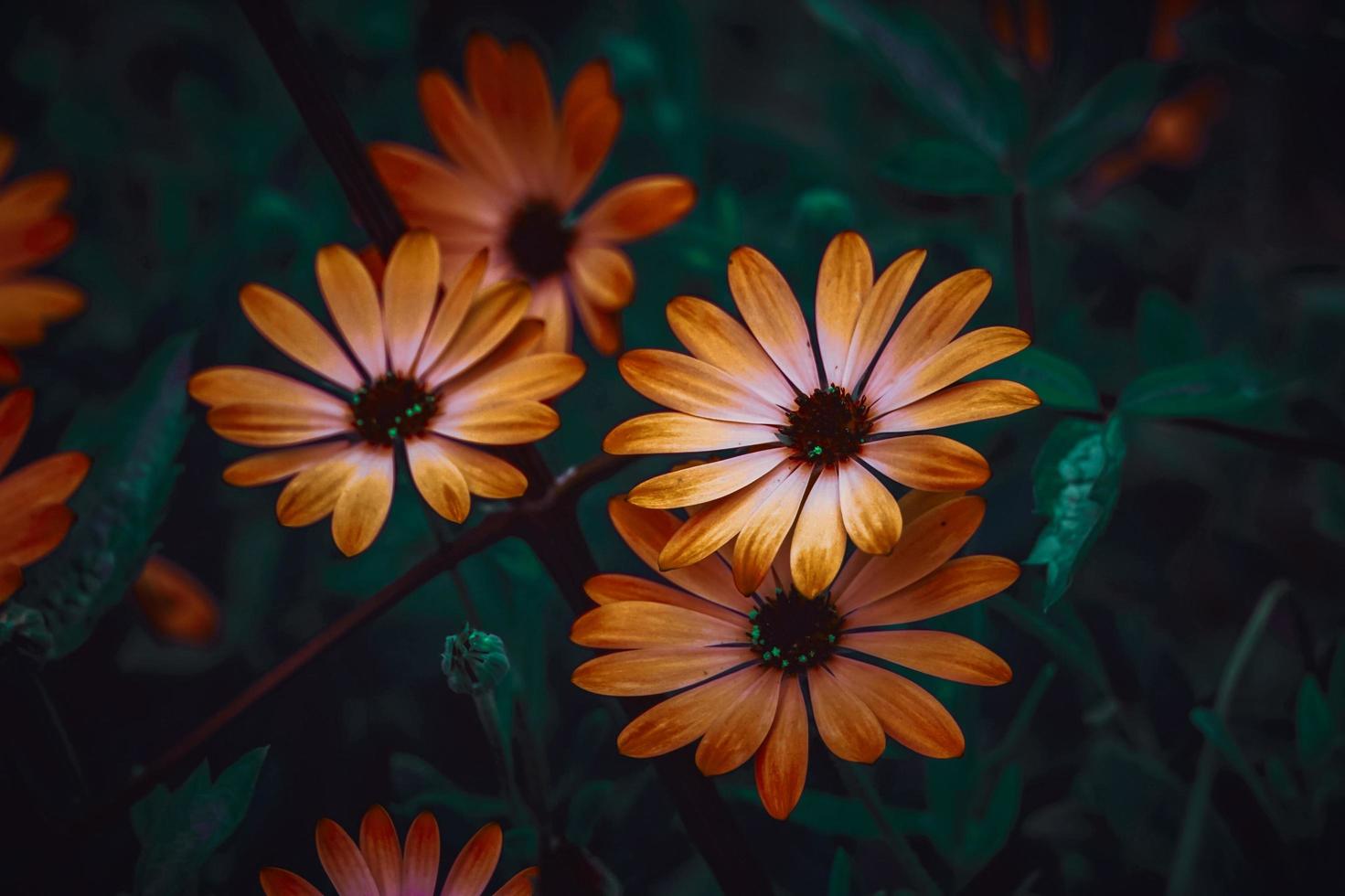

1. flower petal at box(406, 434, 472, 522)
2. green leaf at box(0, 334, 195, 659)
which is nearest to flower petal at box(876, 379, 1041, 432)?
flower petal at box(406, 434, 472, 522)

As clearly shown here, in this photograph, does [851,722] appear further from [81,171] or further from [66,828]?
[81,171]

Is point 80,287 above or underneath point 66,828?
above

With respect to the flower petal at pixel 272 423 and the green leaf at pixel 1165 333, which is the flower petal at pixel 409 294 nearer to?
the flower petal at pixel 272 423

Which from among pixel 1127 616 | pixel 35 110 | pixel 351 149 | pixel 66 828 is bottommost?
pixel 1127 616

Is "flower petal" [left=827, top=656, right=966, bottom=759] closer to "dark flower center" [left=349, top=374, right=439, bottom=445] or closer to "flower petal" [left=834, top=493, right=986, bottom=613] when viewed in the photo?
"flower petal" [left=834, top=493, right=986, bottom=613]

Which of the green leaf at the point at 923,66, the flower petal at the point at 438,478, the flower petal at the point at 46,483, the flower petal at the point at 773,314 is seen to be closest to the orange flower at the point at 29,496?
the flower petal at the point at 46,483

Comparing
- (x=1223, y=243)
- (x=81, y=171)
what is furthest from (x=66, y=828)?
(x=1223, y=243)
